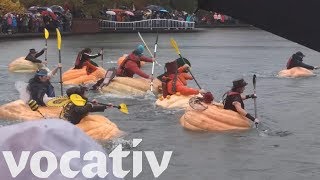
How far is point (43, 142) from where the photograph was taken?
204cm

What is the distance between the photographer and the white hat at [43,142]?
204 cm

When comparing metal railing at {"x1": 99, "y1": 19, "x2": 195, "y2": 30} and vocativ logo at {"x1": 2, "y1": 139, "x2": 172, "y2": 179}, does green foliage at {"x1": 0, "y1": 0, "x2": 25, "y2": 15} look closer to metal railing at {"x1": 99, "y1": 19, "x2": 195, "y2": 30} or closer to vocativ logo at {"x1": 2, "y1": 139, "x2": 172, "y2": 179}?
metal railing at {"x1": 99, "y1": 19, "x2": 195, "y2": 30}

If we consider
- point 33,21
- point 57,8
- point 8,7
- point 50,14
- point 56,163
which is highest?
point 56,163

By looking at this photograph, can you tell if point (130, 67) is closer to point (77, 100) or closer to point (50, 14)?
point (77, 100)

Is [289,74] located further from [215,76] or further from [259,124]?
[259,124]

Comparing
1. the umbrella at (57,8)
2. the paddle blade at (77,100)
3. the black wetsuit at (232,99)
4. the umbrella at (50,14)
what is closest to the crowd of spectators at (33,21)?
the umbrella at (50,14)

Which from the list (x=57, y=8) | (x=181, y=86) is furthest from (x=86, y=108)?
(x=57, y=8)

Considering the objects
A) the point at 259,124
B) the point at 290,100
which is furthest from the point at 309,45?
the point at 290,100

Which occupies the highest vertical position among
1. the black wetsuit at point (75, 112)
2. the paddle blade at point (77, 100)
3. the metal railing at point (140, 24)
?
the paddle blade at point (77, 100)

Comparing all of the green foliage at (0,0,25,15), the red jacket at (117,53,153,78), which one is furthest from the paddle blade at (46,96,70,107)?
the green foliage at (0,0,25,15)

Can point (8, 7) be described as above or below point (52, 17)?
above

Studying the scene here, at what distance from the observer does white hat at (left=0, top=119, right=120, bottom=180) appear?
204 centimetres

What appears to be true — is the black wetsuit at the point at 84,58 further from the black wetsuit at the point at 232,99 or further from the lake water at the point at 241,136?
the black wetsuit at the point at 232,99

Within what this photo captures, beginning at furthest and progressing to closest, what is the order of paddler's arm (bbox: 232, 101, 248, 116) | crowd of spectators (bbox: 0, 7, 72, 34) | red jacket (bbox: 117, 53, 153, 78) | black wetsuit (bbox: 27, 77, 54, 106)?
crowd of spectators (bbox: 0, 7, 72, 34) < red jacket (bbox: 117, 53, 153, 78) < black wetsuit (bbox: 27, 77, 54, 106) < paddler's arm (bbox: 232, 101, 248, 116)
